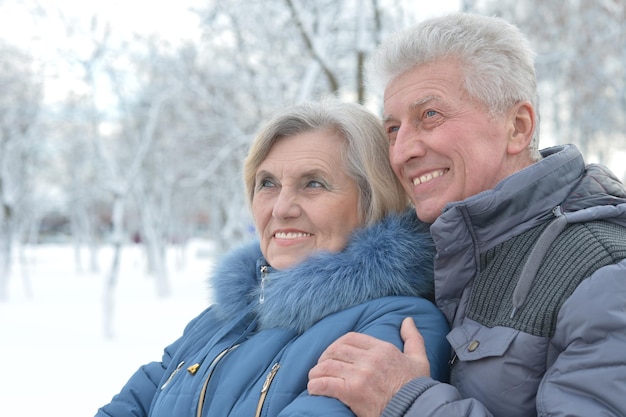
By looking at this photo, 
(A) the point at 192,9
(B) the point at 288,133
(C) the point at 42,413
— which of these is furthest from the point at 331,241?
(A) the point at 192,9

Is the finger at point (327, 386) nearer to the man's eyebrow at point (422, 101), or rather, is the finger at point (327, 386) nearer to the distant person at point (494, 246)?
the distant person at point (494, 246)

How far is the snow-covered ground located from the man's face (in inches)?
42.1

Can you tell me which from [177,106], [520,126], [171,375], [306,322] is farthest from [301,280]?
[177,106]

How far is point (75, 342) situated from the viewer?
431 inches

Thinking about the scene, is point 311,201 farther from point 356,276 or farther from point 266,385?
point 266,385

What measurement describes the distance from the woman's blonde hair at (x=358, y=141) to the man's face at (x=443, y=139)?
167mm

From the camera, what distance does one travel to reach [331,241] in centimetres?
220

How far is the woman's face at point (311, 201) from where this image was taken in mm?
2191

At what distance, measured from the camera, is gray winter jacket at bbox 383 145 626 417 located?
1.40 m

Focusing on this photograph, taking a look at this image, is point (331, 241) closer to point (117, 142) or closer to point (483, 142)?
point (483, 142)

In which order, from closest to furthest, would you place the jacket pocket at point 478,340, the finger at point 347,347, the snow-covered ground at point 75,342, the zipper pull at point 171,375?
1. the jacket pocket at point 478,340
2. the finger at point 347,347
3. the zipper pull at point 171,375
4. the snow-covered ground at point 75,342

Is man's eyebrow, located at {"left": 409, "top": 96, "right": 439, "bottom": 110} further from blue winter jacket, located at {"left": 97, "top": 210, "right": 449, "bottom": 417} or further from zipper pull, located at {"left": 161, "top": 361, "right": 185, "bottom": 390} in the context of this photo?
zipper pull, located at {"left": 161, "top": 361, "right": 185, "bottom": 390}

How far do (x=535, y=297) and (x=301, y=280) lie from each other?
790 millimetres

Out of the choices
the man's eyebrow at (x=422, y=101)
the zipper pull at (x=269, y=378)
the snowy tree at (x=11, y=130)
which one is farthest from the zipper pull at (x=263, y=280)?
the snowy tree at (x=11, y=130)
